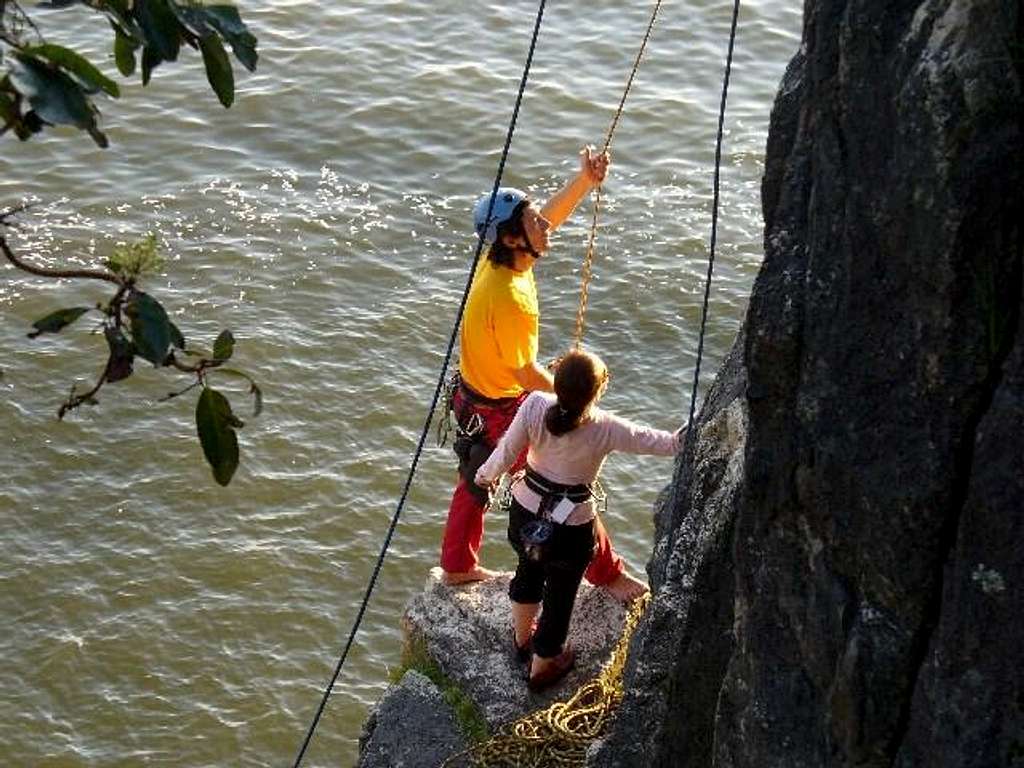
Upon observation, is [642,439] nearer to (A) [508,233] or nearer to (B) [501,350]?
(B) [501,350]

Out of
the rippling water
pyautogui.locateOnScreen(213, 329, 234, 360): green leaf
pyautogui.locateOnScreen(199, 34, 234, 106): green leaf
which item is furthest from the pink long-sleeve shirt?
pyautogui.locateOnScreen(213, 329, 234, 360): green leaf

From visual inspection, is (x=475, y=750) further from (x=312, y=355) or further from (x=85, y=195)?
(x=85, y=195)

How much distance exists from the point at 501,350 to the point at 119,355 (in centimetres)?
437

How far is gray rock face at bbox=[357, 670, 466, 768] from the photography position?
301 inches

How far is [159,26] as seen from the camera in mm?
3547

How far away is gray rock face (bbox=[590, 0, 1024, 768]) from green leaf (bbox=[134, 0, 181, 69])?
5.94ft

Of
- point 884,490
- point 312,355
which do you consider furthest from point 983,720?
point 312,355

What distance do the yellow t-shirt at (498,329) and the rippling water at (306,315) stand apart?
268cm

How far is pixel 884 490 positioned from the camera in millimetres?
4402

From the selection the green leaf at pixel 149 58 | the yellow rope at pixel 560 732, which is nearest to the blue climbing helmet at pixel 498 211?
the yellow rope at pixel 560 732

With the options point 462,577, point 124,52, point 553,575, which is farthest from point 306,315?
point 124,52

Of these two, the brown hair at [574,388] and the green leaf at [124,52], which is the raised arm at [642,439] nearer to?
the brown hair at [574,388]

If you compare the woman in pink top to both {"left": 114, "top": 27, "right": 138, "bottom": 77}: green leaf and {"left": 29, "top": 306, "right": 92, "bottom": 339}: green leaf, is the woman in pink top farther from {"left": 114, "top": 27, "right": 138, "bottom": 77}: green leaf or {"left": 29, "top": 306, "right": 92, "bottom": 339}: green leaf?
{"left": 29, "top": 306, "right": 92, "bottom": 339}: green leaf

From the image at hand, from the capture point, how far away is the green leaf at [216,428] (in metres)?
3.56
